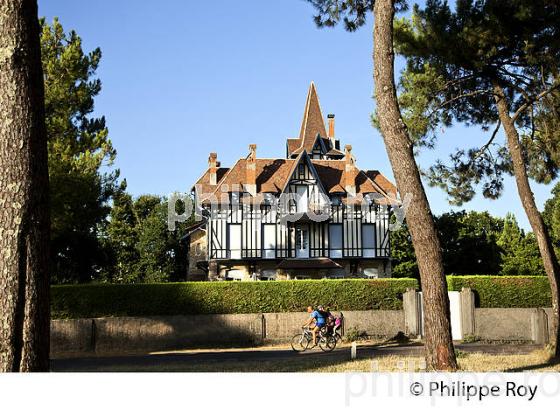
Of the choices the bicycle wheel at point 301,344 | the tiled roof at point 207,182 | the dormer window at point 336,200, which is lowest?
the bicycle wheel at point 301,344

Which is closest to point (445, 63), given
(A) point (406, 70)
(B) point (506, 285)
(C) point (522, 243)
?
(A) point (406, 70)

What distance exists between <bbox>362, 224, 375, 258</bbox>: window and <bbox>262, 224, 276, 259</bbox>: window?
210 inches

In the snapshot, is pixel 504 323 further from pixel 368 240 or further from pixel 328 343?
pixel 368 240

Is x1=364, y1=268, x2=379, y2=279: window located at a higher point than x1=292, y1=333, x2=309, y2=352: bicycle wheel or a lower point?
higher

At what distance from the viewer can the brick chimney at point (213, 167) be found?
125 ft

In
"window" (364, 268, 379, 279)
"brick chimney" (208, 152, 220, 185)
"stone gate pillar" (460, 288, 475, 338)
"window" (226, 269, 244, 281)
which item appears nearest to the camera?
"stone gate pillar" (460, 288, 475, 338)

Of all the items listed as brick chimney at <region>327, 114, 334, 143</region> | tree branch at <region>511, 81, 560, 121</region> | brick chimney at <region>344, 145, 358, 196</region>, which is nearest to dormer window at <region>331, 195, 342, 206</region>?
brick chimney at <region>344, 145, 358, 196</region>

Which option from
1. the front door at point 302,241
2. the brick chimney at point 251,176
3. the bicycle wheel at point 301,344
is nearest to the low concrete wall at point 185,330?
the bicycle wheel at point 301,344

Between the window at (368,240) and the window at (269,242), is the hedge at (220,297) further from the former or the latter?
the window at (269,242)

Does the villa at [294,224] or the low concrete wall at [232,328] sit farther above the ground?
the villa at [294,224]

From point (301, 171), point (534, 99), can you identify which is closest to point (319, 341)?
point (534, 99)

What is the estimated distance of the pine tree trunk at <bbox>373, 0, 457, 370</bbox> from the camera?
8.94 m

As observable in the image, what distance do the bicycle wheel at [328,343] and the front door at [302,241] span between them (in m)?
17.1

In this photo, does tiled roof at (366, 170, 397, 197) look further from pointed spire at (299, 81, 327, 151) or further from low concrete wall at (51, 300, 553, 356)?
low concrete wall at (51, 300, 553, 356)
